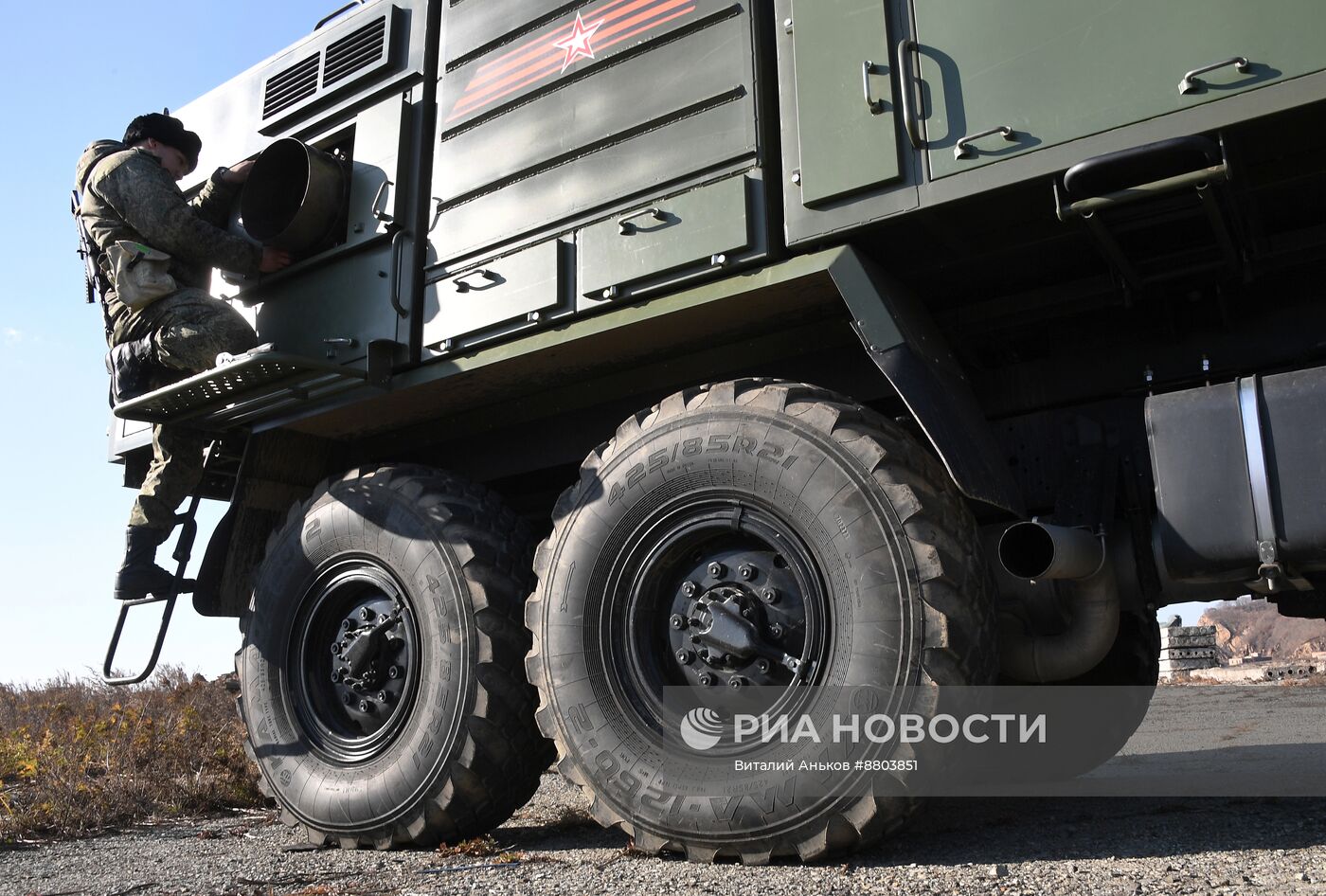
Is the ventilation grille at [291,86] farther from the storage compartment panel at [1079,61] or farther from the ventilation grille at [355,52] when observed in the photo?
the storage compartment panel at [1079,61]

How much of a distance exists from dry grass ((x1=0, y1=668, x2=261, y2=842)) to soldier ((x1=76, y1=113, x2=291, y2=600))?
1066mm

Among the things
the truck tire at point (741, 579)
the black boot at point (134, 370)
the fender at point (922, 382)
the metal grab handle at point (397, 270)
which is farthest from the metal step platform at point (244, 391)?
the fender at point (922, 382)

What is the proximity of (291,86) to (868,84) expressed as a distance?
10.9 ft

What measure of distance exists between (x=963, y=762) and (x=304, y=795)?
268 centimetres

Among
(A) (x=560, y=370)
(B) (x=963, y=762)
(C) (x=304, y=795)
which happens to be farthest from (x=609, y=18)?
(C) (x=304, y=795)

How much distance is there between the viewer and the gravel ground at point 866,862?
270 centimetres

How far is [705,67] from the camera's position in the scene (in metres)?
3.75

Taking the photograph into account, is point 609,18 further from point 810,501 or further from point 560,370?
point 810,501

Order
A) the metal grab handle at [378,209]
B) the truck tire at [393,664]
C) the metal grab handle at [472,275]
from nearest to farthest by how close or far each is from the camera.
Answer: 1. the truck tire at [393,664]
2. the metal grab handle at [472,275]
3. the metal grab handle at [378,209]

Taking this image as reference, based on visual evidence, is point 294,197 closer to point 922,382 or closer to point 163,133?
point 163,133

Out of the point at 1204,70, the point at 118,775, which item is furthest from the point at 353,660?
the point at 1204,70

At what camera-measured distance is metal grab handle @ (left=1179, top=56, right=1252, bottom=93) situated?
8.98 feet

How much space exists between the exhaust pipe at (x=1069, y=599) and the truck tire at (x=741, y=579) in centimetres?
16

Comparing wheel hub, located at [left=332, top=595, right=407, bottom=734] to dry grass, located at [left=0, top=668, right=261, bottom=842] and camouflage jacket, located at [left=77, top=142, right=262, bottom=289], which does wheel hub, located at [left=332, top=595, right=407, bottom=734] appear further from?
camouflage jacket, located at [left=77, top=142, right=262, bottom=289]
